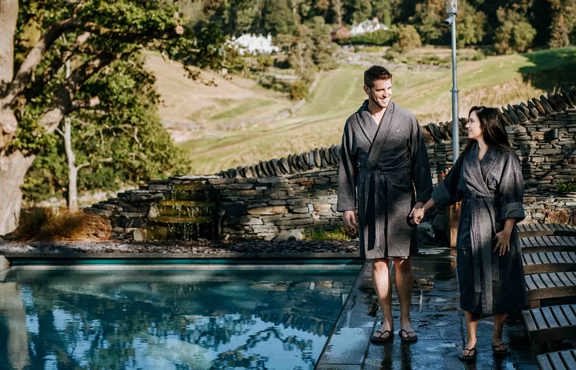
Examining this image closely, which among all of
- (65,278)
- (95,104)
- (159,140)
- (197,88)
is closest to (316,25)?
(197,88)

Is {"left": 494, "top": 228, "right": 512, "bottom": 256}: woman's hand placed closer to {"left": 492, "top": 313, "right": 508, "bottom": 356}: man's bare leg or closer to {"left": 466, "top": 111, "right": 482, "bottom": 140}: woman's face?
{"left": 492, "top": 313, "right": 508, "bottom": 356}: man's bare leg

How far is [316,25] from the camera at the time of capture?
85.6m

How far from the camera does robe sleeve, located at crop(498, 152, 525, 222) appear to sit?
441cm

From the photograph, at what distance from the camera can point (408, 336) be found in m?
5.00

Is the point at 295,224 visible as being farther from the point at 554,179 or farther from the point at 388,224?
the point at 388,224

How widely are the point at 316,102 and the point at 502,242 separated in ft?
190

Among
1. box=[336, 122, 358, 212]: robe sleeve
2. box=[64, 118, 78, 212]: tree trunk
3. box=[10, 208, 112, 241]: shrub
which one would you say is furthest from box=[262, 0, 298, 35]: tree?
box=[336, 122, 358, 212]: robe sleeve

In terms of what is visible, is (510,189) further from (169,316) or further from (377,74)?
(169,316)

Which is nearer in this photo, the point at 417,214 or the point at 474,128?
the point at 474,128

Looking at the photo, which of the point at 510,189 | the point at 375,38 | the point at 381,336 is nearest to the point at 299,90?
the point at 375,38

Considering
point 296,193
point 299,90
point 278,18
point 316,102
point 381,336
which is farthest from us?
point 278,18

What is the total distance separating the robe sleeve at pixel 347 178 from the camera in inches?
199

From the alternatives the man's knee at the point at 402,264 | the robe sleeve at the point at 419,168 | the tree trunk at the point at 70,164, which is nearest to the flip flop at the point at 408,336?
the man's knee at the point at 402,264

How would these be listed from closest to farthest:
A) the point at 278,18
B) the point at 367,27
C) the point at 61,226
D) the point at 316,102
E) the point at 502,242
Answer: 1. the point at 502,242
2. the point at 61,226
3. the point at 316,102
4. the point at 278,18
5. the point at 367,27
